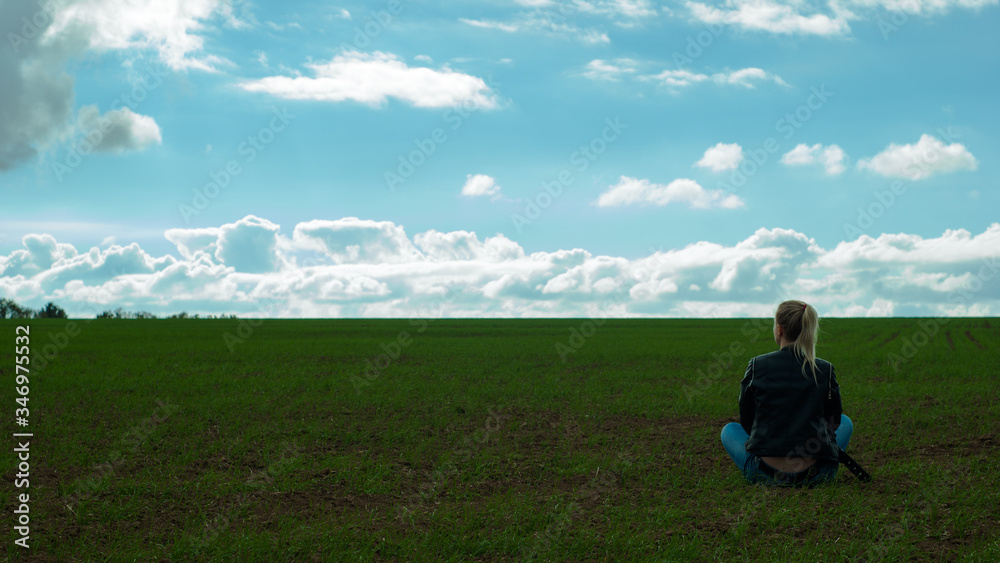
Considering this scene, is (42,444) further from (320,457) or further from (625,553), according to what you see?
(625,553)

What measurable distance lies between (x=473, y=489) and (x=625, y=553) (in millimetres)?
2862

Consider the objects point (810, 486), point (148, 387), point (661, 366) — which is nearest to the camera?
point (810, 486)

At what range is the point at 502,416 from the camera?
513 inches

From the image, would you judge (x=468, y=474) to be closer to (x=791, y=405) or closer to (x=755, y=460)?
(x=755, y=460)

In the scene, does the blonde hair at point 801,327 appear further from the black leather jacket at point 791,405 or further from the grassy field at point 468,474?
the grassy field at point 468,474

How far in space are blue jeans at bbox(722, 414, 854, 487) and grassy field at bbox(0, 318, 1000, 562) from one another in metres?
0.17

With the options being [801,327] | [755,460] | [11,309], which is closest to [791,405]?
[801,327]

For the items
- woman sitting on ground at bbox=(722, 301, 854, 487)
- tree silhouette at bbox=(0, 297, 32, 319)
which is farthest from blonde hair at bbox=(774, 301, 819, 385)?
tree silhouette at bbox=(0, 297, 32, 319)

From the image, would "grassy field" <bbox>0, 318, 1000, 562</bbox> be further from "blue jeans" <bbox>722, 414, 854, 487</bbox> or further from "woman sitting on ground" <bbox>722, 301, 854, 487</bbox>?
"woman sitting on ground" <bbox>722, 301, 854, 487</bbox>

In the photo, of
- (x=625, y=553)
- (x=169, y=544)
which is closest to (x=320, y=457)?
(x=169, y=544)

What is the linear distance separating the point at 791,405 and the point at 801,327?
33.6 inches

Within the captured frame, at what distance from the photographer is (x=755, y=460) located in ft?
24.6

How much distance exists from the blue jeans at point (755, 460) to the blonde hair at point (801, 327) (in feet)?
4.02

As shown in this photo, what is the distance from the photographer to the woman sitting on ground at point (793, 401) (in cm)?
673
